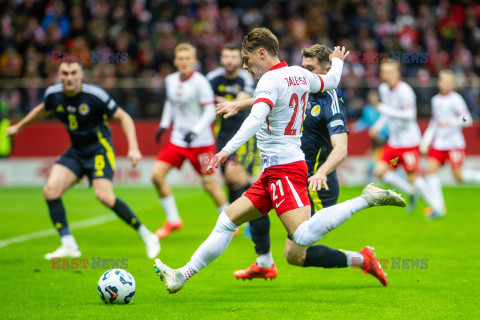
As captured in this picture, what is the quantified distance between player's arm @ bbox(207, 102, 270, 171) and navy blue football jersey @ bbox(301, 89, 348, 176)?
1.15 metres

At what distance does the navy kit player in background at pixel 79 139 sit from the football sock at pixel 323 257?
107 inches

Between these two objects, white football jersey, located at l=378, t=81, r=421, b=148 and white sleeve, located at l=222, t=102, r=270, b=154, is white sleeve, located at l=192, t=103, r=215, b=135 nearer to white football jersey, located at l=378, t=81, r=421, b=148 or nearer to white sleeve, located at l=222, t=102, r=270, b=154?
white football jersey, located at l=378, t=81, r=421, b=148

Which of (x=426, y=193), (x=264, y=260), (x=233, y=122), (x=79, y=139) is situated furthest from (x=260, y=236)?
(x=426, y=193)

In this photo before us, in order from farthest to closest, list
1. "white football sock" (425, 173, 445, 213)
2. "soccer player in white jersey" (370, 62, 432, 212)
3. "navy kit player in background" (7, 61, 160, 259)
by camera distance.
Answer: "white football sock" (425, 173, 445, 213) → "soccer player in white jersey" (370, 62, 432, 212) → "navy kit player in background" (7, 61, 160, 259)

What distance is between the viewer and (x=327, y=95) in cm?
624

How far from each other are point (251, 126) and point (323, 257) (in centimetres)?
167

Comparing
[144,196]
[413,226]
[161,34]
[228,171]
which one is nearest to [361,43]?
[161,34]

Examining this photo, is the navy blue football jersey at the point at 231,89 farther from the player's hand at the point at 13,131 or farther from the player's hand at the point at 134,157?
the player's hand at the point at 13,131

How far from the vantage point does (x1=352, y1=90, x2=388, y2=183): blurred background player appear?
18.4 meters

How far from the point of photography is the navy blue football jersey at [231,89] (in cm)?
981

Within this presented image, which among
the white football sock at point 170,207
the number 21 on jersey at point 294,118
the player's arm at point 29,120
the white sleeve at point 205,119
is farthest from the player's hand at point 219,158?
the white football sock at point 170,207

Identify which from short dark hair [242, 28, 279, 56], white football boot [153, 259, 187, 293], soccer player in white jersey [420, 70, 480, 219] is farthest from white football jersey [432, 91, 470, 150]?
white football boot [153, 259, 187, 293]

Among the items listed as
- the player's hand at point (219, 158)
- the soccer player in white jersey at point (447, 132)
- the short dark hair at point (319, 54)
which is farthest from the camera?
the soccer player in white jersey at point (447, 132)

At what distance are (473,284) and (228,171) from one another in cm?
387
